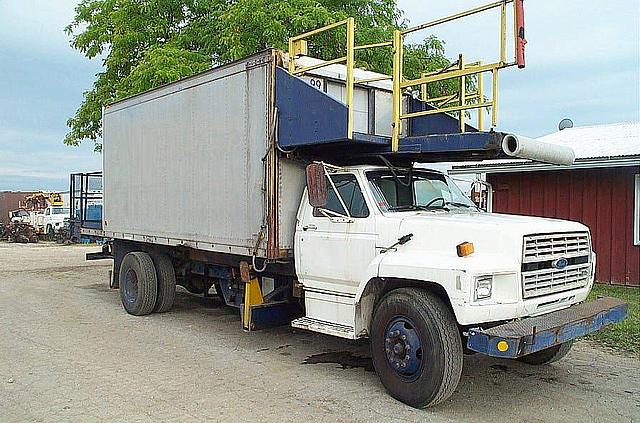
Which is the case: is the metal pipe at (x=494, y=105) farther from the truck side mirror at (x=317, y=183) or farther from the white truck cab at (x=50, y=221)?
the white truck cab at (x=50, y=221)

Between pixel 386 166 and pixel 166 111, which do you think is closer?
pixel 386 166

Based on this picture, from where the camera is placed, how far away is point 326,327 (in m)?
6.85

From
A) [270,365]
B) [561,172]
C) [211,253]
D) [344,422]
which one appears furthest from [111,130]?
[561,172]

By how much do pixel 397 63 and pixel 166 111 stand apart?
4.29 meters

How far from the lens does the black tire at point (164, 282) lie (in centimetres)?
1034

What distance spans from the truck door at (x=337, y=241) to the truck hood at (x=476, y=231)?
1.50 feet

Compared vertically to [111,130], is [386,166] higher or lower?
lower

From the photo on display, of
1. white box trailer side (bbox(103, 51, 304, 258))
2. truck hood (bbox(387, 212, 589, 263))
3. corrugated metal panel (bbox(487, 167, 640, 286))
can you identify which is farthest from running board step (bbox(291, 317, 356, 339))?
corrugated metal panel (bbox(487, 167, 640, 286))

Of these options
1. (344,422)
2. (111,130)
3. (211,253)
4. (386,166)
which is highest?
(111,130)

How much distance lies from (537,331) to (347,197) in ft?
8.34

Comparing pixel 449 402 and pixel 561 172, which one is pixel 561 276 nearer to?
pixel 449 402

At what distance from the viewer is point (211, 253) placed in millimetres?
9234

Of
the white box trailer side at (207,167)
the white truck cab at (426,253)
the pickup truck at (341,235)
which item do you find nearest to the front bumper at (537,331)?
the pickup truck at (341,235)

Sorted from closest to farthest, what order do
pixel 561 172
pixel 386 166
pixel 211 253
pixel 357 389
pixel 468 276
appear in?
pixel 468 276, pixel 357 389, pixel 386 166, pixel 211 253, pixel 561 172
